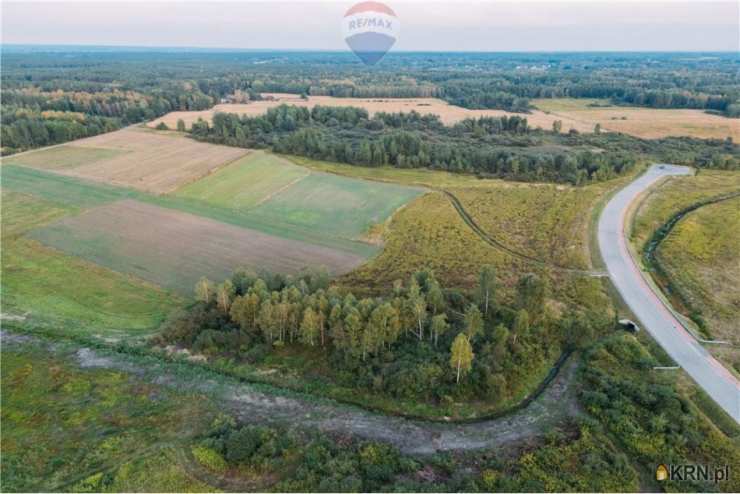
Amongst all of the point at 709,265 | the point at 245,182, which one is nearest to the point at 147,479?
the point at 709,265

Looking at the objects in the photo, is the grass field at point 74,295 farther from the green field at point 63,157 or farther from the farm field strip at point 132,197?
the green field at point 63,157

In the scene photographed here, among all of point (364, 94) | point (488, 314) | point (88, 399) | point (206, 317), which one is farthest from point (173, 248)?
point (364, 94)

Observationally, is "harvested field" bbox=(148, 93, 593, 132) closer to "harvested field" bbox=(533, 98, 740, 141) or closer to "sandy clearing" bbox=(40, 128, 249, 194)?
"harvested field" bbox=(533, 98, 740, 141)

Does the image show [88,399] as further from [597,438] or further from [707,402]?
[707,402]

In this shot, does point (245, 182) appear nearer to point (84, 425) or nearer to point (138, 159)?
point (138, 159)

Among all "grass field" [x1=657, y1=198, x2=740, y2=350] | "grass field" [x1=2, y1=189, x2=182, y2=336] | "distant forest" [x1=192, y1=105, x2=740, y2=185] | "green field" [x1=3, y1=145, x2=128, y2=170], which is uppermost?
"distant forest" [x1=192, y1=105, x2=740, y2=185]

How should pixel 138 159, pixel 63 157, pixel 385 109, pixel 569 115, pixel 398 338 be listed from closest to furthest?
1. pixel 398 338
2. pixel 138 159
3. pixel 63 157
4. pixel 569 115
5. pixel 385 109

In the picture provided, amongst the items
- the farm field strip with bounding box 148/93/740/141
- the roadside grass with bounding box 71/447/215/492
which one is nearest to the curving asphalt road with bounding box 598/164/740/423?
the roadside grass with bounding box 71/447/215/492
